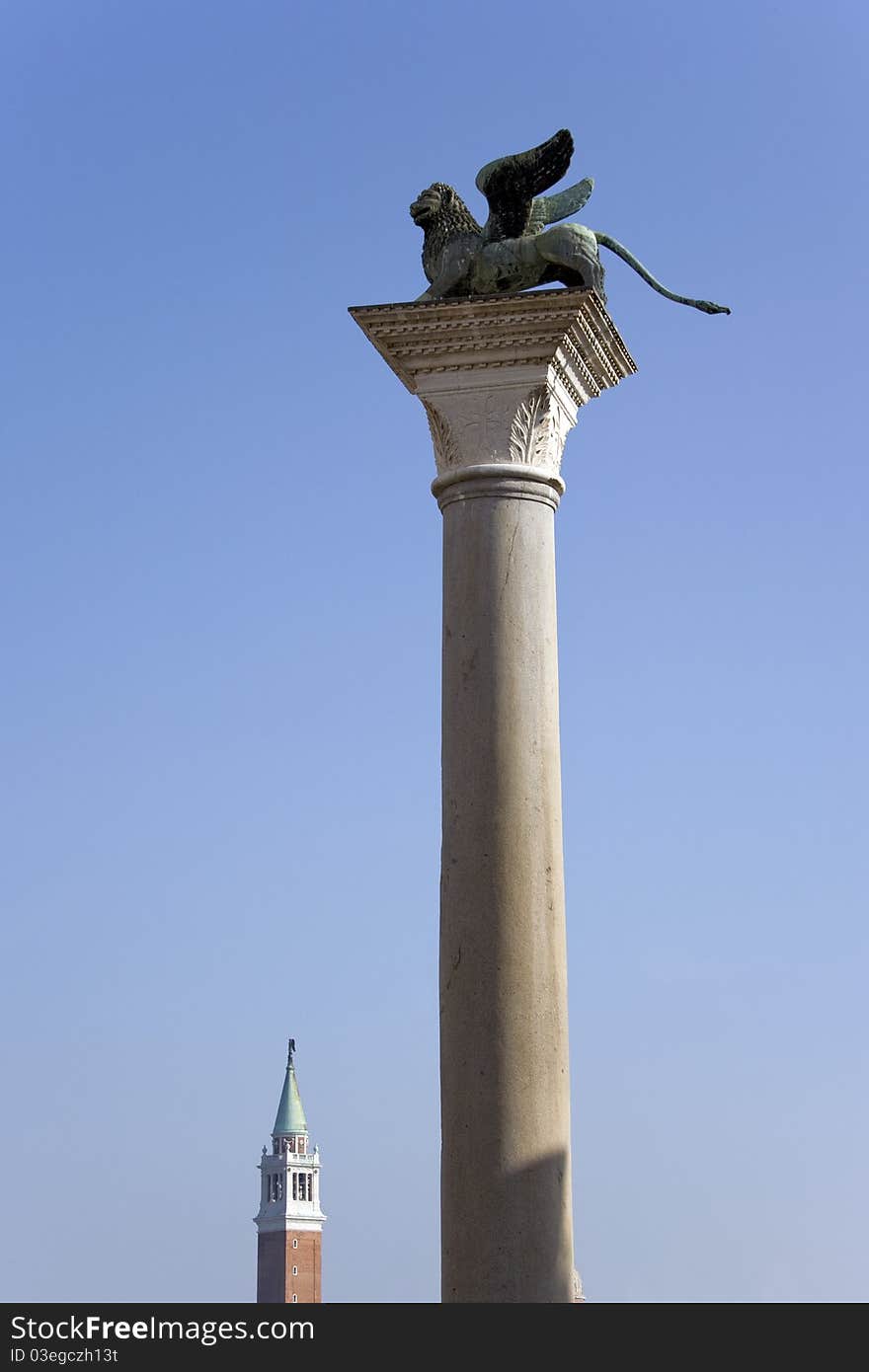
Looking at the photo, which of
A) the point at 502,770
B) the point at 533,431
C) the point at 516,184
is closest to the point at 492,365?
the point at 533,431

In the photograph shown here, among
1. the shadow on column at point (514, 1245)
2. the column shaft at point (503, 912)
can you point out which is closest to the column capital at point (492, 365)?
the column shaft at point (503, 912)

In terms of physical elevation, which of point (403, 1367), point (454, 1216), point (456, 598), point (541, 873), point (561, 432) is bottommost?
point (403, 1367)

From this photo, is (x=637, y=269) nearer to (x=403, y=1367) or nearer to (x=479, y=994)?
(x=479, y=994)

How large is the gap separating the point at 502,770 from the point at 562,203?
5.01 metres

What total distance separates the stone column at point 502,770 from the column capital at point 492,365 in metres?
0.01

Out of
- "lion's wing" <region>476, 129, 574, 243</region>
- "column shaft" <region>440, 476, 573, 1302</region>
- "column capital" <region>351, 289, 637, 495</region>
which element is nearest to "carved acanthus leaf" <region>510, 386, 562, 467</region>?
"column capital" <region>351, 289, 637, 495</region>

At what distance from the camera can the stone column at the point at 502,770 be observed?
14.5 m

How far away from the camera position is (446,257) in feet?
55.4

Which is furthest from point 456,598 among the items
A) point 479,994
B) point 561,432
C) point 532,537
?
point 479,994

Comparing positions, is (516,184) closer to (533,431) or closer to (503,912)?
(533,431)

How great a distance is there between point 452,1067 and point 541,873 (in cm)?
148

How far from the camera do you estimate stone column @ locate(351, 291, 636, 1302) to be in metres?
14.5

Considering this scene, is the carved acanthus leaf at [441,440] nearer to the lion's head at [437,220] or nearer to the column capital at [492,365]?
the column capital at [492,365]

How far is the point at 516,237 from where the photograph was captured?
1697cm
